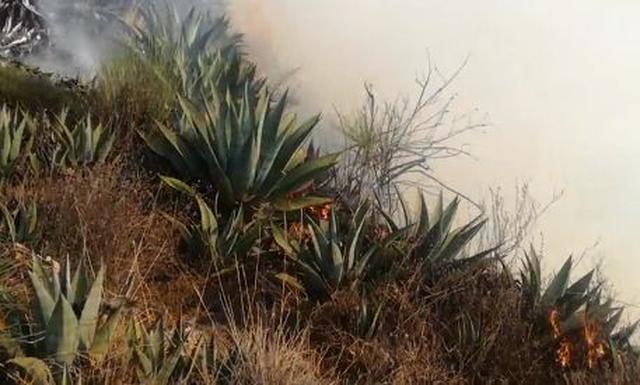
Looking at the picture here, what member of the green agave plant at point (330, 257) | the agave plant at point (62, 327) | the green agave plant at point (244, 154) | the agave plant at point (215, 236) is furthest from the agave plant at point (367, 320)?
the agave plant at point (62, 327)

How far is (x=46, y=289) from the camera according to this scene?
3.29m

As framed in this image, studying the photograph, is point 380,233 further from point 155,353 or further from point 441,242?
point 155,353

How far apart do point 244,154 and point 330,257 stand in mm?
808

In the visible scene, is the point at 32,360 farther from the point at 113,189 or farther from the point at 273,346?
the point at 113,189

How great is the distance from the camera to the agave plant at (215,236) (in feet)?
16.1

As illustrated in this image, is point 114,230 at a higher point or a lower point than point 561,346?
higher

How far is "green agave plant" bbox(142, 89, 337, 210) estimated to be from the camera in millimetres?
5262

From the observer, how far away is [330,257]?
4.78 m

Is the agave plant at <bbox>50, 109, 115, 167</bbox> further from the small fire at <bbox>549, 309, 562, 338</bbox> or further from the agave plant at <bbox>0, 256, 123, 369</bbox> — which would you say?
the small fire at <bbox>549, 309, 562, 338</bbox>

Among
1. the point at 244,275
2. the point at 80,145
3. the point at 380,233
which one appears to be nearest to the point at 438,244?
the point at 380,233

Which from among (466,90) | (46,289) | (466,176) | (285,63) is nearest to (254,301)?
(46,289)

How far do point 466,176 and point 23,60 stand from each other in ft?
12.7

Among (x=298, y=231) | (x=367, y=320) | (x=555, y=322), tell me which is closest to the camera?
(x=367, y=320)

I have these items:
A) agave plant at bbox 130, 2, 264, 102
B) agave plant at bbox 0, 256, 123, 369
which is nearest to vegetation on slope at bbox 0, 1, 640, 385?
agave plant at bbox 0, 256, 123, 369
